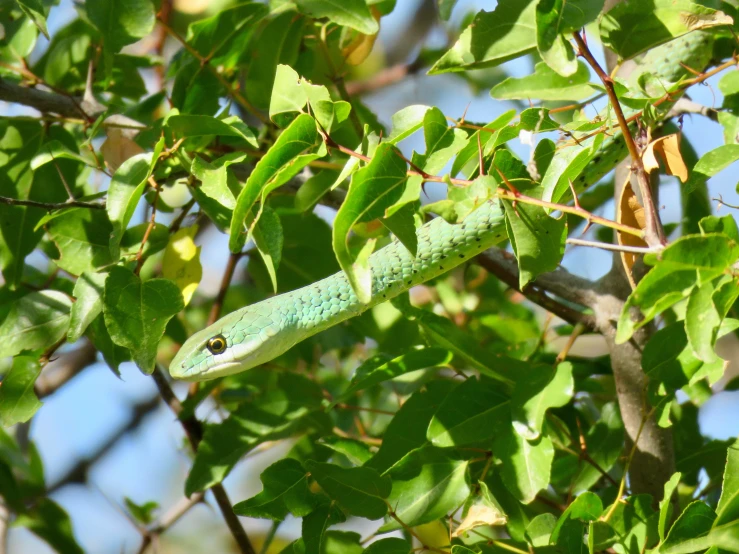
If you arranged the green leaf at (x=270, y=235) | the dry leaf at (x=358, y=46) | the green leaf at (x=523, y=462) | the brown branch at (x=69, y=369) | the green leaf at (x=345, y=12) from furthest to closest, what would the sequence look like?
the brown branch at (x=69, y=369), the dry leaf at (x=358, y=46), the green leaf at (x=345, y=12), the green leaf at (x=523, y=462), the green leaf at (x=270, y=235)

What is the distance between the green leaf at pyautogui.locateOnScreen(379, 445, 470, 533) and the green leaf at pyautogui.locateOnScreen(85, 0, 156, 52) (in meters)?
1.86

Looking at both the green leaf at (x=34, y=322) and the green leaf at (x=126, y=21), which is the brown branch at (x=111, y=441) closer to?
the green leaf at (x=34, y=322)

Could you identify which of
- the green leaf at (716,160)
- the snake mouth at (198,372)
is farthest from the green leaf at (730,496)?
the snake mouth at (198,372)

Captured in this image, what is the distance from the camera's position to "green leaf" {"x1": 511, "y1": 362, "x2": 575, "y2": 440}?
102 inches

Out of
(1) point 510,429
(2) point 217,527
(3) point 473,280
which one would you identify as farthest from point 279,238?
(2) point 217,527

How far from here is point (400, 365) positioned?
2.89 meters

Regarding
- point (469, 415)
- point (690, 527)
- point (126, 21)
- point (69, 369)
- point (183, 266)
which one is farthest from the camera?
point (69, 369)

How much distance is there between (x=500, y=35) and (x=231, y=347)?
173cm

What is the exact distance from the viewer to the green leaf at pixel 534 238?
7.23ft

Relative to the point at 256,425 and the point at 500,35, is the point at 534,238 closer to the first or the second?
the point at 500,35

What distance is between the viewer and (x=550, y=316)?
3691 mm

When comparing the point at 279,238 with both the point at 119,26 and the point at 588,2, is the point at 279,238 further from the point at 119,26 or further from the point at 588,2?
the point at 119,26

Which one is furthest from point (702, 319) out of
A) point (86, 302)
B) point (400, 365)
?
point (86, 302)

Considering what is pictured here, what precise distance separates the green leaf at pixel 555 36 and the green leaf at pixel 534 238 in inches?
14.2
